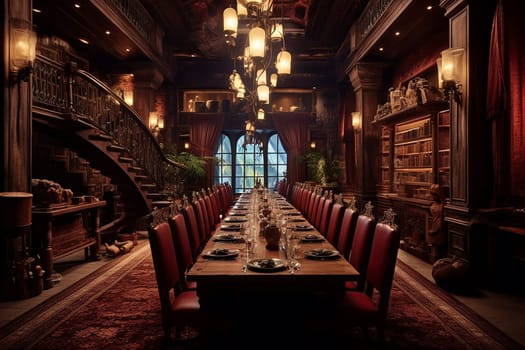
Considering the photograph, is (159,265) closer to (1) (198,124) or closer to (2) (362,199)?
(2) (362,199)

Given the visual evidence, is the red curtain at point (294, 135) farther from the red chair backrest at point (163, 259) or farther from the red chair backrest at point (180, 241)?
the red chair backrest at point (163, 259)

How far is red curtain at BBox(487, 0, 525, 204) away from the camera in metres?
4.17

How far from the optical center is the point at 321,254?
261 centimetres

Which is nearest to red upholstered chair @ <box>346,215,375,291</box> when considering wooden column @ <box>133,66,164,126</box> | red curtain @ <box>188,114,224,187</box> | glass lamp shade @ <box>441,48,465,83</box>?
glass lamp shade @ <box>441,48,465,83</box>

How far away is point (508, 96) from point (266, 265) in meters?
3.37

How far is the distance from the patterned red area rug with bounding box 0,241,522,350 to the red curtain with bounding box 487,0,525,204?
4.67 ft

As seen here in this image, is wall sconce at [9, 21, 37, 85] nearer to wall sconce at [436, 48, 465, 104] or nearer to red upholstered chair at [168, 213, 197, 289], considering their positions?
red upholstered chair at [168, 213, 197, 289]

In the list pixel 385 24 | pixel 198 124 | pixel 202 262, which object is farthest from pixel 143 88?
pixel 202 262

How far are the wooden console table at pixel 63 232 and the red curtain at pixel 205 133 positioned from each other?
574 centimetres

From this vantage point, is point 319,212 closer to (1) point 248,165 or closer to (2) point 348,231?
(2) point 348,231

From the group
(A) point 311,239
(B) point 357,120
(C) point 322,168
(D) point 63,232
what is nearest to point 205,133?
(C) point 322,168

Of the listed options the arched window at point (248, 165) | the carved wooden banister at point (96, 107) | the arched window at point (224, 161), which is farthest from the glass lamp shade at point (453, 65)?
the arched window at point (224, 161)

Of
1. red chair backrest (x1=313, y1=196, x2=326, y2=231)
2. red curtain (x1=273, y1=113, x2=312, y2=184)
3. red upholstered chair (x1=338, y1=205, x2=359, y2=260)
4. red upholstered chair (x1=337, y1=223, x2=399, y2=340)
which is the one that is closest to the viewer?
red upholstered chair (x1=337, y1=223, x2=399, y2=340)

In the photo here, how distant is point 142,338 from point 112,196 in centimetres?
499
